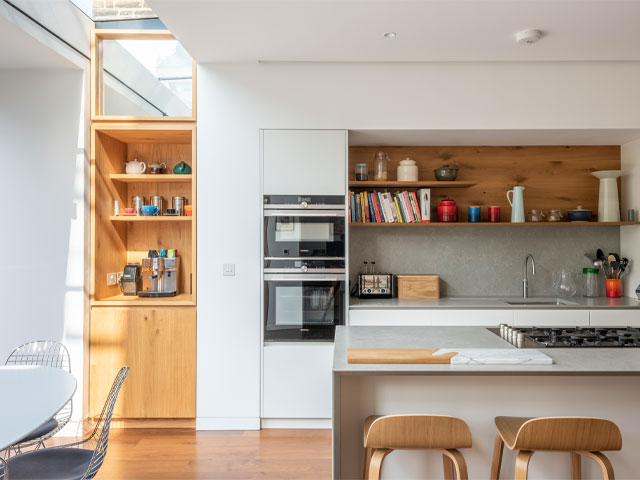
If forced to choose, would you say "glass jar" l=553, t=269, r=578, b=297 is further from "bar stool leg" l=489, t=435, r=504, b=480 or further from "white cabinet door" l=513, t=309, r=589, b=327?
"bar stool leg" l=489, t=435, r=504, b=480

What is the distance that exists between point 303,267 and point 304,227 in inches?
11.4

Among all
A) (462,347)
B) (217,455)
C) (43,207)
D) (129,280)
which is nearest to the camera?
(462,347)

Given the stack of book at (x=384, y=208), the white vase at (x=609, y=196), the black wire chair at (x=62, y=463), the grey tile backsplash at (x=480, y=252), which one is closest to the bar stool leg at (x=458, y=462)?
the black wire chair at (x=62, y=463)

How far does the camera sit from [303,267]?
11.9 ft

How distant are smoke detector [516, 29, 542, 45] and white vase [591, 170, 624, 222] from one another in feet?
4.94

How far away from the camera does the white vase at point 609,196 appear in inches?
158

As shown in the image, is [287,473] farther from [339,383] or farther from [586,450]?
A: [586,450]

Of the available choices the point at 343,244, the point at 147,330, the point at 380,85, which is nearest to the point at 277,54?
the point at 380,85

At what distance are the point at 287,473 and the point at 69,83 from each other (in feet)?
9.80

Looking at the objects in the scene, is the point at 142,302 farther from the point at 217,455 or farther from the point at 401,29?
the point at 401,29

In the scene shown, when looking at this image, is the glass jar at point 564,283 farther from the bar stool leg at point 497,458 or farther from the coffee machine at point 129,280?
the coffee machine at point 129,280

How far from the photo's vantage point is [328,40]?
3158 millimetres

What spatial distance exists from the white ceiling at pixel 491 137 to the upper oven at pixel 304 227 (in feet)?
2.02

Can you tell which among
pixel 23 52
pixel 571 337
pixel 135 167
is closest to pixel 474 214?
pixel 571 337
